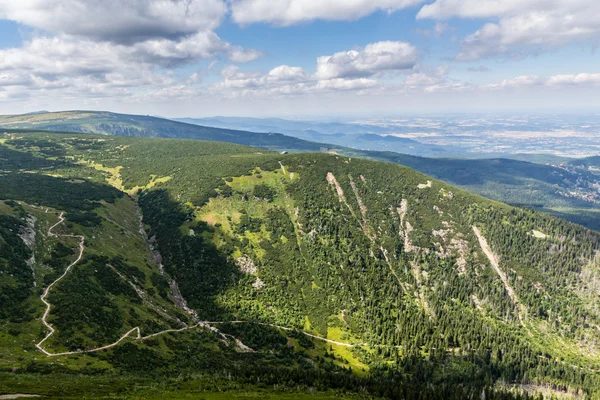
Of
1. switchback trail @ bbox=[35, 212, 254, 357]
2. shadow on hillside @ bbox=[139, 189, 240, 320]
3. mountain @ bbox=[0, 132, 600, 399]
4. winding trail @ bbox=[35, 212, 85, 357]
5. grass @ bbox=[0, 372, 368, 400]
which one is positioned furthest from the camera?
shadow on hillside @ bbox=[139, 189, 240, 320]

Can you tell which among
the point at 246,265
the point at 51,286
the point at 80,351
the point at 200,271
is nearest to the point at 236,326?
the point at 246,265

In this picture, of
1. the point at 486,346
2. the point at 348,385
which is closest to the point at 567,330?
the point at 486,346

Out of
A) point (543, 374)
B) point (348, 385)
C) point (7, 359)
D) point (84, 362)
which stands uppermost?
point (7, 359)

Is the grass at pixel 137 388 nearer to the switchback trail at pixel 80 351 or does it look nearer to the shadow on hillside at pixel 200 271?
the switchback trail at pixel 80 351

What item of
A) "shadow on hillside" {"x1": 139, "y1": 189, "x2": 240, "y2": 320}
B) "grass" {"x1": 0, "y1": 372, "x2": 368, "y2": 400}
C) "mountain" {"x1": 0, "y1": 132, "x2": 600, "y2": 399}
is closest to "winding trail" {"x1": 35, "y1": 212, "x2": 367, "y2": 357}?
"mountain" {"x1": 0, "y1": 132, "x2": 600, "y2": 399}

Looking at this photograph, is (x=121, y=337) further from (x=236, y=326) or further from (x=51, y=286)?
(x=236, y=326)

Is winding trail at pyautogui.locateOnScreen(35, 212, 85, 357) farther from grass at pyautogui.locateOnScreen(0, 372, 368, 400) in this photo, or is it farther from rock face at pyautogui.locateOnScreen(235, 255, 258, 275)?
rock face at pyautogui.locateOnScreen(235, 255, 258, 275)

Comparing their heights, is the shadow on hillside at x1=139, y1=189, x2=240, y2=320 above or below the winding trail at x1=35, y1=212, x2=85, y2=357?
below

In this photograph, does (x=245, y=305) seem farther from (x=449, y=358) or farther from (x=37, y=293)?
(x=449, y=358)
